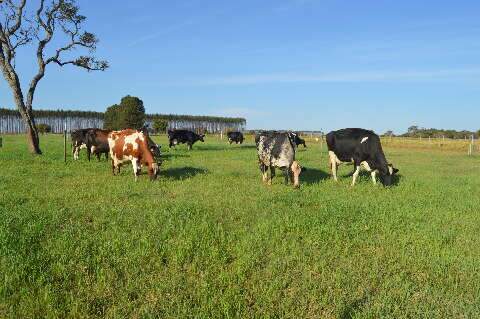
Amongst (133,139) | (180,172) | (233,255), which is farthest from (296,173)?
(233,255)

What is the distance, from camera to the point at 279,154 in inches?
565

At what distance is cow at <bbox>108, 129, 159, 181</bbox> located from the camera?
1453cm

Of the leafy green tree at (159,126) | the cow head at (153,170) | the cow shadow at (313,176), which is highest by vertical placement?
the leafy green tree at (159,126)

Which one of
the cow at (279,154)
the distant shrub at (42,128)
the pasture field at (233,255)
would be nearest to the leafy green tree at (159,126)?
the distant shrub at (42,128)

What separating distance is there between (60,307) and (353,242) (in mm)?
4809

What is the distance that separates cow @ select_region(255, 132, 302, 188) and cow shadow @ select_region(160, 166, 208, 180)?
2652mm

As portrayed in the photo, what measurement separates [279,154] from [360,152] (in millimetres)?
2939

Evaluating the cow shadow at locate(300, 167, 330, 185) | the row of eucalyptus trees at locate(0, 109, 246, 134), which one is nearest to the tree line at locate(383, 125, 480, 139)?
the row of eucalyptus trees at locate(0, 109, 246, 134)

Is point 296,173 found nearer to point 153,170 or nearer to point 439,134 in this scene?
→ point 153,170

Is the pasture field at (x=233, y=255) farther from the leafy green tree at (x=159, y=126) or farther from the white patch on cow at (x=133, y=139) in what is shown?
the leafy green tree at (x=159, y=126)

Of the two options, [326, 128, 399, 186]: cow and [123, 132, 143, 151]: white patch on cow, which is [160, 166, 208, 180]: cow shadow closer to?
[123, 132, 143, 151]: white patch on cow

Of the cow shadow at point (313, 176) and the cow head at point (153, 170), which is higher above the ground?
the cow head at point (153, 170)

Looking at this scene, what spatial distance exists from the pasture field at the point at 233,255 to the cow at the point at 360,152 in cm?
277

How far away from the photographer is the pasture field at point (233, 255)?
216 inches
